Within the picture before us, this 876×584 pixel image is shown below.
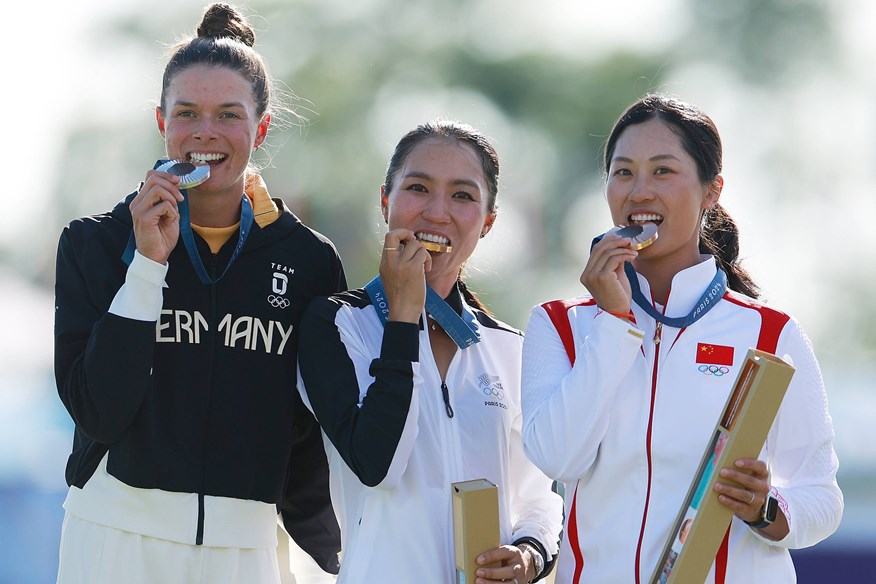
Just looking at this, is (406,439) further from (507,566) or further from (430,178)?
(430,178)

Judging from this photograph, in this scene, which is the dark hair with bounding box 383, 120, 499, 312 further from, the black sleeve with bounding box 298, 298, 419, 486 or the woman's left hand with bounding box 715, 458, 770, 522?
the woman's left hand with bounding box 715, 458, 770, 522

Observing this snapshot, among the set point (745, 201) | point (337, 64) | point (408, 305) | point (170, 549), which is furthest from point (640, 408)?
point (337, 64)

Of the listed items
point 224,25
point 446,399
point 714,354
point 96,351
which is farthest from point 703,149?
point 96,351

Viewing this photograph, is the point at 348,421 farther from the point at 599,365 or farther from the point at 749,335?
the point at 749,335

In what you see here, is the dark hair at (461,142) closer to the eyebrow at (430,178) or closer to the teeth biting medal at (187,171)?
the eyebrow at (430,178)

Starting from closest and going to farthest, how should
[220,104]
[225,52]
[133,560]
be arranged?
1. [133,560]
2. [220,104]
3. [225,52]

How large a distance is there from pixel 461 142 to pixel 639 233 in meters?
0.78

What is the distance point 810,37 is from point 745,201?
4284mm

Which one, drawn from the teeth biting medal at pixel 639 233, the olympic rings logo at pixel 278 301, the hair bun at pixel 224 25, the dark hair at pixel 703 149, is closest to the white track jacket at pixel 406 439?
the olympic rings logo at pixel 278 301

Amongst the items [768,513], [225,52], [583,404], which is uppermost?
[225,52]

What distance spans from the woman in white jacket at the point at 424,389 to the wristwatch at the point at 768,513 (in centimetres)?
65

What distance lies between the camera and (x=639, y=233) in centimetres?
314

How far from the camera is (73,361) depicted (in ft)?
10.8

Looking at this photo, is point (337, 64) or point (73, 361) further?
point (337, 64)
